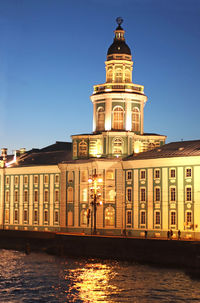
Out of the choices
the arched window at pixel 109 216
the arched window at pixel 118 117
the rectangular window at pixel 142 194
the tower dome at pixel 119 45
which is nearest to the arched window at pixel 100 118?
the arched window at pixel 118 117

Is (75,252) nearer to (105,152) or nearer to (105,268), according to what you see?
(105,268)

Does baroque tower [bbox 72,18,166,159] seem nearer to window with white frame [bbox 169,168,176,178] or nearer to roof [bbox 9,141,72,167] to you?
roof [bbox 9,141,72,167]

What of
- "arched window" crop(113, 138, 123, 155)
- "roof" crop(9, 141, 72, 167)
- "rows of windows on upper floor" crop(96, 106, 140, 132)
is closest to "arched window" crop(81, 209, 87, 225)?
"arched window" crop(113, 138, 123, 155)

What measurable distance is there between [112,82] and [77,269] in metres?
32.4

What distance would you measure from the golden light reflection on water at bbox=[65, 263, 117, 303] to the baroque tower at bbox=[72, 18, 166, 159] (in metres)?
23.5

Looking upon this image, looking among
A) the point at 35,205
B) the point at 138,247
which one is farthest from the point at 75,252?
the point at 35,205

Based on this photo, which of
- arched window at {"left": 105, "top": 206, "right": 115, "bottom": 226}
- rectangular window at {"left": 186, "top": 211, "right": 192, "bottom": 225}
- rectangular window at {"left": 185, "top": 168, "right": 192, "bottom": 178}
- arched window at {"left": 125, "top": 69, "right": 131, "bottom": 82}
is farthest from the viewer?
arched window at {"left": 125, "top": 69, "right": 131, "bottom": 82}

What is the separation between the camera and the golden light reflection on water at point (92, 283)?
169ft

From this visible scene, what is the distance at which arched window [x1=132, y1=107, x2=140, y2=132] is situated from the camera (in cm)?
8906

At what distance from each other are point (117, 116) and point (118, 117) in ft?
0.59

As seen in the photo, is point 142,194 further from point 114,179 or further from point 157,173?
point 114,179

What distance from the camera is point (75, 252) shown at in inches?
2938

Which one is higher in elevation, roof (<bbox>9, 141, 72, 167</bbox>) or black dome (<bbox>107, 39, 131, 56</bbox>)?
black dome (<bbox>107, 39, 131, 56</bbox>)

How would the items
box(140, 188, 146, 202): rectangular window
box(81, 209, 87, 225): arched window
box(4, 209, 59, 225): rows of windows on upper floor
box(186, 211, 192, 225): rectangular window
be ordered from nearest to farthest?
box(186, 211, 192, 225): rectangular window < box(140, 188, 146, 202): rectangular window < box(81, 209, 87, 225): arched window < box(4, 209, 59, 225): rows of windows on upper floor
